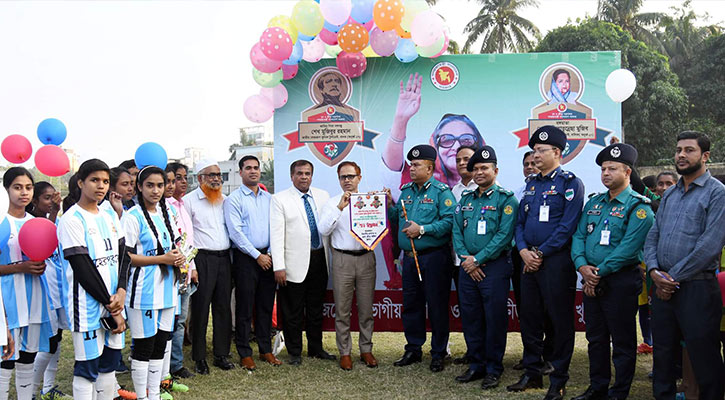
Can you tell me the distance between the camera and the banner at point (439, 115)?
20.1ft

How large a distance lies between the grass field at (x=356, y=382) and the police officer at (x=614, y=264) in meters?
0.56

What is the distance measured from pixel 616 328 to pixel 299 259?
9.74ft

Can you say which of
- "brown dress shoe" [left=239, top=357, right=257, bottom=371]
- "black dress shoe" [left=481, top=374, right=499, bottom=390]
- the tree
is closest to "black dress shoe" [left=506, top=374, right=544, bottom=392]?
"black dress shoe" [left=481, top=374, right=499, bottom=390]

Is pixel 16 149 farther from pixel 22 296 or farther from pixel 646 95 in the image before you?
pixel 646 95

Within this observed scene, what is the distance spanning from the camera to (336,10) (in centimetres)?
561

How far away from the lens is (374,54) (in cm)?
623

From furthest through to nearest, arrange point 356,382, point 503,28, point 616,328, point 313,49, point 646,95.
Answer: point 503,28, point 646,95, point 313,49, point 356,382, point 616,328

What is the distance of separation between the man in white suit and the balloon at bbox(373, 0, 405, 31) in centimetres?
163

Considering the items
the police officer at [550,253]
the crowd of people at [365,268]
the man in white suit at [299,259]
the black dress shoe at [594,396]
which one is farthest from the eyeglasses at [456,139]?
the black dress shoe at [594,396]

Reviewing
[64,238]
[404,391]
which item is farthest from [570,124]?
[64,238]

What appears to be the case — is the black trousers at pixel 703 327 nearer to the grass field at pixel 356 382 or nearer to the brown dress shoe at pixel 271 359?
the grass field at pixel 356 382

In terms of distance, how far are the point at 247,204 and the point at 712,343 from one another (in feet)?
13.4

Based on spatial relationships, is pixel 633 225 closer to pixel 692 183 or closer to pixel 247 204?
pixel 692 183

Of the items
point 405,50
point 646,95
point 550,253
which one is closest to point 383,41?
point 405,50
